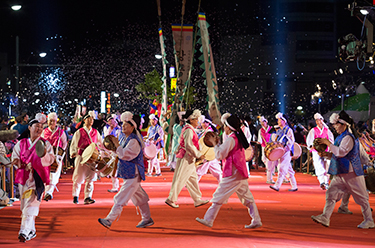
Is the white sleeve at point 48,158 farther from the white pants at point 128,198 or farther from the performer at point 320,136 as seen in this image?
the performer at point 320,136

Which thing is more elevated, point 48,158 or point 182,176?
point 48,158

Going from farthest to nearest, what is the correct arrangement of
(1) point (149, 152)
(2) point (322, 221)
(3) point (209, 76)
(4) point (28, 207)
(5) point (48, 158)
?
(3) point (209, 76) → (1) point (149, 152) → (2) point (322, 221) → (5) point (48, 158) → (4) point (28, 207)

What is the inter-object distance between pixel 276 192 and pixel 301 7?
63.2 metres

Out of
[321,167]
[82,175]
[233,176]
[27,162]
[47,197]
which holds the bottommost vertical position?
[47,197]

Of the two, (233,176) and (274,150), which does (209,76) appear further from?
(233,176)

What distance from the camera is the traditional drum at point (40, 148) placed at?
606cm

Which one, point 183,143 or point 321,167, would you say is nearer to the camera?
point 183,143

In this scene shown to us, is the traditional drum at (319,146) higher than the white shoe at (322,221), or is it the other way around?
the traditional drum at (319,146)

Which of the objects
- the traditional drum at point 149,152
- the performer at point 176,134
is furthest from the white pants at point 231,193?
the traditional drum at point 149,152

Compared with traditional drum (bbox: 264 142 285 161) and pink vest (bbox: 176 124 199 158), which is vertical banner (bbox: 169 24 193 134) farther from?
pink vest (bbox: 176 124 199 158)

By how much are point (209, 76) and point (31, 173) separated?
858cm

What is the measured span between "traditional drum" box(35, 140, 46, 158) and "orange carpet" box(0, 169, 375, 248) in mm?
1134

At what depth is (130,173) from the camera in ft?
21.3

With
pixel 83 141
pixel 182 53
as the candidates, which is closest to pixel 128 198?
pixel 83 141
